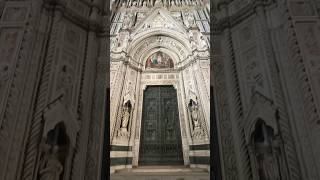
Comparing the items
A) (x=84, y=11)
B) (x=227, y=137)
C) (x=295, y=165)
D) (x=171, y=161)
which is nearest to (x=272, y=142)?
(x=295, y=165)

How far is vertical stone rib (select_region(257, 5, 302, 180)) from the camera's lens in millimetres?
2730

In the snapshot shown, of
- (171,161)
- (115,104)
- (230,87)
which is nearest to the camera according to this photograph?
(230,87)

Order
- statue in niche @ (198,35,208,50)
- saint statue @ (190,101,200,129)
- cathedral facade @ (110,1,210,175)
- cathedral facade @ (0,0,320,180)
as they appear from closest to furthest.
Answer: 1. cathedral facade @ (0,0,320,180)
2. cathedral facade @ (110,1,210,175)
3. saint statue @ (190,101,200,129)
4. statue in niche @ (198,35,208,50)

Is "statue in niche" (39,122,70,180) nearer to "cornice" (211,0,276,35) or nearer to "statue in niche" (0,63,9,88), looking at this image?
"statue in niche" (0,63,9,88)

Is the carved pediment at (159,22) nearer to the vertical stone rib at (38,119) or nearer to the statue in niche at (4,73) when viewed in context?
the vertical stone rib at (38,119)

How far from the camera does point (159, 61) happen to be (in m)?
12.0

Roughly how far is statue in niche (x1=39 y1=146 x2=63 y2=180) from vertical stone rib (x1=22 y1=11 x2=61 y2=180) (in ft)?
0.38

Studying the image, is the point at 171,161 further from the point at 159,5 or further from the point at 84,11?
the point at 159,5

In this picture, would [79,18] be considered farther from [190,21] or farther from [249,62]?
[190,21]

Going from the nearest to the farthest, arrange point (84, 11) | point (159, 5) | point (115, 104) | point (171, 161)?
1. point (84, 11)
2. point (171, 161)
3. point (115, 104)
4. point (159, 5)

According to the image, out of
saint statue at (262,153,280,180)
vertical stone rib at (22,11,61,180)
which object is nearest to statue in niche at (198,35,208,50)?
vertical stone rib at (22,11,61,180)

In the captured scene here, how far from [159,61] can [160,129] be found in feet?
13.6

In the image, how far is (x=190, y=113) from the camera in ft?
31.7

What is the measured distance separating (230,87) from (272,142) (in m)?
1.10
